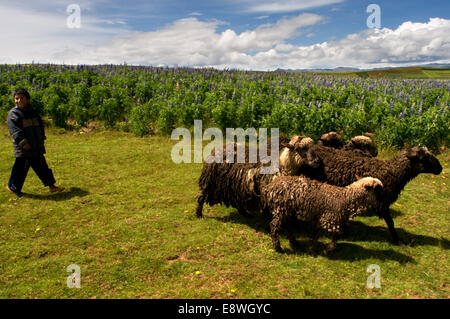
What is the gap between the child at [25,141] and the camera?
26.8 ft

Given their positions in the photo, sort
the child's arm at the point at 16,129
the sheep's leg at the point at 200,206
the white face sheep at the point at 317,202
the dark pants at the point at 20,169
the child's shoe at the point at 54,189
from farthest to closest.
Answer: the child's shoe at the point at 54,189, the dark pants at the point at 20,169, the child's arm at the point at 16,129, the sheep's leg at the point at 200,206, the white face sheep at the point at 317,202

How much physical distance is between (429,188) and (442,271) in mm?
4938

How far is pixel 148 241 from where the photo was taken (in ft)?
22.1

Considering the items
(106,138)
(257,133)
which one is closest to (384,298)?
(257,133)

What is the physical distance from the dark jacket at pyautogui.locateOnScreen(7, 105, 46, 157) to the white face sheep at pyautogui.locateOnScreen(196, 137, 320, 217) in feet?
15.5

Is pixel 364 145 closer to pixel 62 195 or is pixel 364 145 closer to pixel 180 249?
pixel 180 249

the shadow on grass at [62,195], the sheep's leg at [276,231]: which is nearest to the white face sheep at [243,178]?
the sheep's leg at [276,231]

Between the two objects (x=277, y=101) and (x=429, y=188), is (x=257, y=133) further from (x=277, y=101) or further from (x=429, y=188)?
(x=429, y=188)

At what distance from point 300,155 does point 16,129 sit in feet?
24.0

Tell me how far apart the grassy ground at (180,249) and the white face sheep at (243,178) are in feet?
1.96

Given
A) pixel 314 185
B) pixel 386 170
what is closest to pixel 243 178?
pixel 314 185

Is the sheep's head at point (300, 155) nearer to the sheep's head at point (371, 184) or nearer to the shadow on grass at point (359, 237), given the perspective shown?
the sheep's head at point (371, 184)

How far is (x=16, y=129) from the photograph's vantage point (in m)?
8.17

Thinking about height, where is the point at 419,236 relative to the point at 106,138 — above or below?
below
